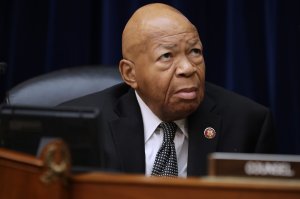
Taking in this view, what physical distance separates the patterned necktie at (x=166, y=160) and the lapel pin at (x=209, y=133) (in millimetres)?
114

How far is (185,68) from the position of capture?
6.50 feet

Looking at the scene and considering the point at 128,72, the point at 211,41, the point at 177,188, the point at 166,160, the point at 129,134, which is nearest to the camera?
the point at 177,188

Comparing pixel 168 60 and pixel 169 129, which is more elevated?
pixel 168 60

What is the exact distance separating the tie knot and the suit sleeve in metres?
0.29

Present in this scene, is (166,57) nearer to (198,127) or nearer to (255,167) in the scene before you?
(198,127)

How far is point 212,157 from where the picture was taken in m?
1.21

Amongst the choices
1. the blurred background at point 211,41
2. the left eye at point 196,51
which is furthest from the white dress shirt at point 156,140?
the blurred background at point 211,41

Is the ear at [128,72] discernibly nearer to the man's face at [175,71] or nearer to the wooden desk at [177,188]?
the man's face at [175,71]

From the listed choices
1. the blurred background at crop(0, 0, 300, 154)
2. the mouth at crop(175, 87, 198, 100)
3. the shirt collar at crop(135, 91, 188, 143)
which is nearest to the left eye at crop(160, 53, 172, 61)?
the mouth at crop(175, 87, 198, 100)

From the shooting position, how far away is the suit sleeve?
6.97ft

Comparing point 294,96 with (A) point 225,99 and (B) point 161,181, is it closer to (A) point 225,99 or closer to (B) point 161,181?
(A) point 225,99

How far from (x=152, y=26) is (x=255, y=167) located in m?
0.92

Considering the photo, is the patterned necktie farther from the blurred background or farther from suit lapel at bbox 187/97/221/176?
the blurred background

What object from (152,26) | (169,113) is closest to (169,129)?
(169,113)
